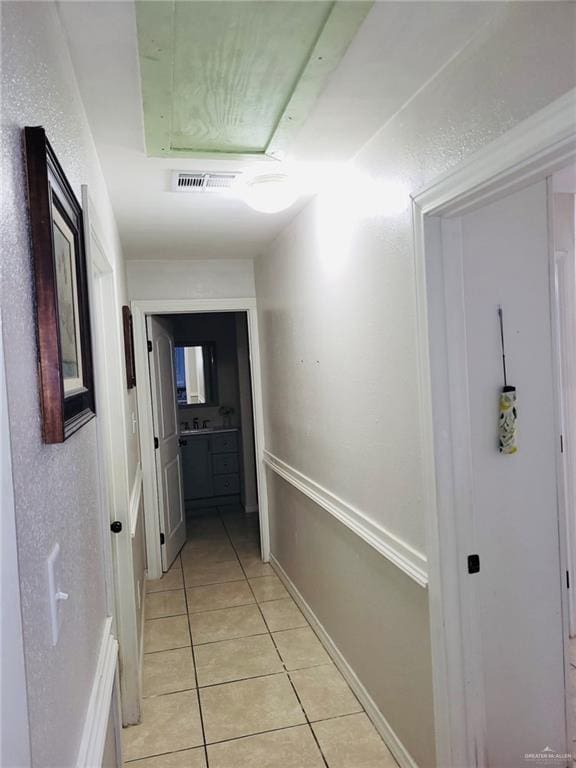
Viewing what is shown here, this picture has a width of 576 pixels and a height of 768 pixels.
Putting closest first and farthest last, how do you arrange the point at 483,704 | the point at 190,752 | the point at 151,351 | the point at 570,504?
the point at 483,704 < the point at 190,752 < the point at 570,504 < the point at 151,351

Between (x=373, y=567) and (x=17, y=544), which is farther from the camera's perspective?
(x=373, y=567)

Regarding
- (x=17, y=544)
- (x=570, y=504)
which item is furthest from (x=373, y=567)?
(x=17, y=544)

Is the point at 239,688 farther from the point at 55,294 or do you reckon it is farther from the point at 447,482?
the point at 55,294

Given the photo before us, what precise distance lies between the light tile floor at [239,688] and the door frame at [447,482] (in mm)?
578

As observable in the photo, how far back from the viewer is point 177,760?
214 cm

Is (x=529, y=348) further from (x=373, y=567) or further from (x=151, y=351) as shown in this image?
(x=151, y=351)

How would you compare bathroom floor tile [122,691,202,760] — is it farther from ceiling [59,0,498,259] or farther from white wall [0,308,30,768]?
ceiling [59,0,498,259]

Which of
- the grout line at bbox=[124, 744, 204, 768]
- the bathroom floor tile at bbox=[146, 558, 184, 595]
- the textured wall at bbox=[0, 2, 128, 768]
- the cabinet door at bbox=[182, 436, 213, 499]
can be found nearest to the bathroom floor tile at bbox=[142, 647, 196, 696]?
the grout line at bbox=[124, 744, 204, 768]

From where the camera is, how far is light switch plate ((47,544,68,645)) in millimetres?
821

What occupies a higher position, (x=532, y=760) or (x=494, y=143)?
(x=494, y=143)

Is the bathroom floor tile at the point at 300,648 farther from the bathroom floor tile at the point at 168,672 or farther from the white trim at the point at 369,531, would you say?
the white trim at the point at 369,531

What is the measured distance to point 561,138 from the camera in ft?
3.64

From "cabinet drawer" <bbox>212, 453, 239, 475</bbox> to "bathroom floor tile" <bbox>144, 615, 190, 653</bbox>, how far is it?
2.57m

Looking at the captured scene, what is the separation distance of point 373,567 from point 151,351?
8.53 ft
